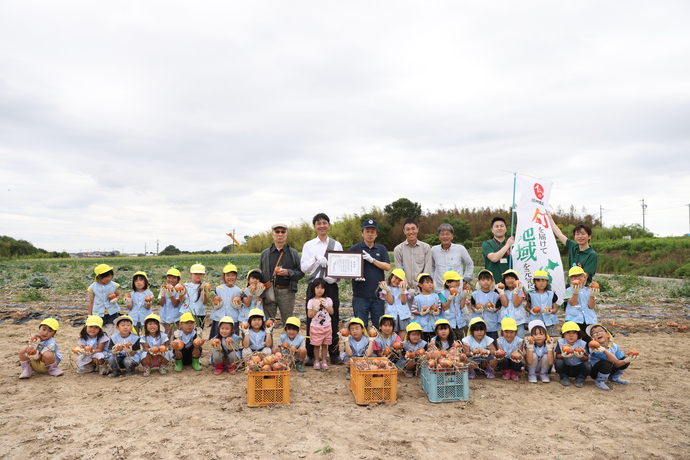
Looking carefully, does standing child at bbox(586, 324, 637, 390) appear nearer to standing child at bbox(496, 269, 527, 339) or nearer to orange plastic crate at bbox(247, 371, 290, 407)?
standing child at bbox(496, 269, 527, 339)

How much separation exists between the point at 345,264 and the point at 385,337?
1.22 metres

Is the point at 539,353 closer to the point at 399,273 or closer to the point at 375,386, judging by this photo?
the point at 399,273

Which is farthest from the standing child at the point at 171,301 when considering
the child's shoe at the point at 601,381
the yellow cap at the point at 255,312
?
the child's shoe at the point at 601,381

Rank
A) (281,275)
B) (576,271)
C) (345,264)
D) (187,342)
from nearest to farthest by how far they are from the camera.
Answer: (576,271) < (345,264) < (187,342) < (281,275)

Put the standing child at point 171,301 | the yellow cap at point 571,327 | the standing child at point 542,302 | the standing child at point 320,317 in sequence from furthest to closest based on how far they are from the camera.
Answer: the standing child at point 171,301 < the standing child at point 320,317 < the standing child at point 542,302 < the yellow cap at point 571,327

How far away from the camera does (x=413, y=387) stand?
596 cm

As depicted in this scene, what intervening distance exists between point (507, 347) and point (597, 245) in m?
32.9

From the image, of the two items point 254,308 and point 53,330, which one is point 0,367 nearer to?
point 53,330

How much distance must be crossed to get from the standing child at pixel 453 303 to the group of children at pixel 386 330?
0.01 metres

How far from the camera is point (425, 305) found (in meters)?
6.55

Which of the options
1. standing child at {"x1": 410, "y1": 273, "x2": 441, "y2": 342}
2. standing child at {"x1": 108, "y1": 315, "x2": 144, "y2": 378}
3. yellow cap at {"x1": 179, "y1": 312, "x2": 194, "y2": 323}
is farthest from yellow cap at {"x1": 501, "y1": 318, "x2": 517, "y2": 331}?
standing child at {"x1": 108, "y1": 315, "x2": 144, "y2": 378}

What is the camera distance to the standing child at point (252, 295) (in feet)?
21.8

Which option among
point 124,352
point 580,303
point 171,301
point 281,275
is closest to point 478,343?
point 580,303

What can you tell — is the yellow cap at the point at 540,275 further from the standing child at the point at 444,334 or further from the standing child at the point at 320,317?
the standing child at the point at 320,317
